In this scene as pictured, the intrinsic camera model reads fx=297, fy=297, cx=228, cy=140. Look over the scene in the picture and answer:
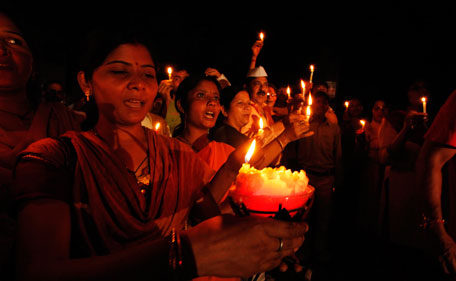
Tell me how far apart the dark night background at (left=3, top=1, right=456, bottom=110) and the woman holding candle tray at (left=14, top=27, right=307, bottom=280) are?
6718mm

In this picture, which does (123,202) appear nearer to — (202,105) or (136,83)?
(136,83)

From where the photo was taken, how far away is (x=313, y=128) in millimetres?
5793

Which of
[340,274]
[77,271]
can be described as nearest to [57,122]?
[77,271]

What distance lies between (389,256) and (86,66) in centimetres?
574

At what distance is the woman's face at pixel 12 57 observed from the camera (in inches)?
74.2

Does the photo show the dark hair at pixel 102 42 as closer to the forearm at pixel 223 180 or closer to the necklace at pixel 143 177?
the necklace at pixel 143 177

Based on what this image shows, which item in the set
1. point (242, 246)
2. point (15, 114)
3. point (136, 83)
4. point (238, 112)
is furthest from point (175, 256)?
point (238, 112)

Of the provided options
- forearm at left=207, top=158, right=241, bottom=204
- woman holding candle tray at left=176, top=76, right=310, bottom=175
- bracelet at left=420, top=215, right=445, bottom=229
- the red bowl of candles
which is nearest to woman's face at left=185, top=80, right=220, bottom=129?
woman holding candle tray at left=176, top=76, right=310, bottom=175

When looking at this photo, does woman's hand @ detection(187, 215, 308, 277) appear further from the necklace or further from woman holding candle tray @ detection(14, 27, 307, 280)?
the necklace

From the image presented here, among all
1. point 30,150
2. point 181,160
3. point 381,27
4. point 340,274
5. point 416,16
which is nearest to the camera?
point 30,150

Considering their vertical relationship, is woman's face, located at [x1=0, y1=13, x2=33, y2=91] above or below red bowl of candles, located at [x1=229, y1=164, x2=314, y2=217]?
above

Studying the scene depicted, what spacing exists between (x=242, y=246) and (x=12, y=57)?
1975 mm

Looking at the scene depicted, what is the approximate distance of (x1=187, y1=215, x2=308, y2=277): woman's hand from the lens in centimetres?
90

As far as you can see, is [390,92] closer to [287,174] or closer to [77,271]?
[287,174]
